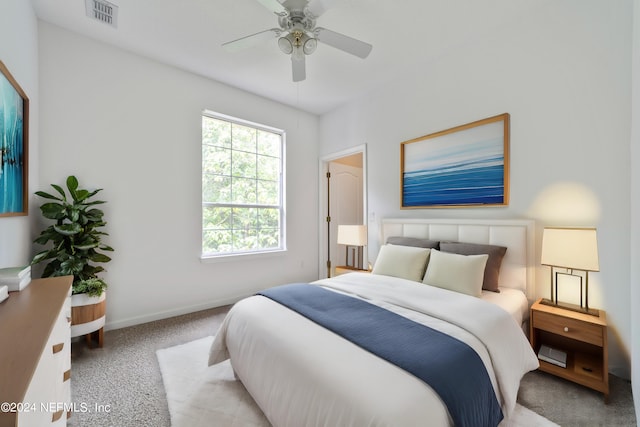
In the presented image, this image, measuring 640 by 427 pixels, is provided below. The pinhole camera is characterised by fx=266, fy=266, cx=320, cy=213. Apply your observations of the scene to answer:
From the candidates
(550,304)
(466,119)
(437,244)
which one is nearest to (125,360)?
(437,244)

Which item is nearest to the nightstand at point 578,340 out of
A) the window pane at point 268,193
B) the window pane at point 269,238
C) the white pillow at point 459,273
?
the white pillow at point 459,273

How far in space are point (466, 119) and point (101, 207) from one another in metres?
3.78

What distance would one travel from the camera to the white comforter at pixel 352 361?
1.00 metres

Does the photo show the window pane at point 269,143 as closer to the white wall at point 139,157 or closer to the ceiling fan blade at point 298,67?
the white wall at point 139,157

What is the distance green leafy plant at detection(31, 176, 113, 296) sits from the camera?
2.17m

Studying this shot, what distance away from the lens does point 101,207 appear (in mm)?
2656

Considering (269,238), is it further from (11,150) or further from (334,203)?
(11,150)

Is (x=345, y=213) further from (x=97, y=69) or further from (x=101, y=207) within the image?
(x=97, y=69)

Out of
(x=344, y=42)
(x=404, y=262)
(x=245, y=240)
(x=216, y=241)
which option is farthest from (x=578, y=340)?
(x=216, y=241)

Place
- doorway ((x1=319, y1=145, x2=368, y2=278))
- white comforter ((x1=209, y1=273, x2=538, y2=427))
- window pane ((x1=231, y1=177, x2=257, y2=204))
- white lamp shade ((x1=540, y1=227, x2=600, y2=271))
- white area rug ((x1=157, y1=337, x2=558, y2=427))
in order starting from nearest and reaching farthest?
white comforter ((x1=209, y1=273, x2=538, y2=427)) < white area rug ((x1=157, y1=337, x2=558, y2=427)) < white lamp shade ((x1=540, y1=227, x2=600, y2=271)) < window pane ((x1=231, y1=177, x2=257, y2=204)) < doorway ((x1=319, y1=145, x2=368, y2=278))

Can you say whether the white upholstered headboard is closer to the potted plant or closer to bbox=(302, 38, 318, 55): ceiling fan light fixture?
bbox=(302, 38, 318, 55): ceiling fan light fixture

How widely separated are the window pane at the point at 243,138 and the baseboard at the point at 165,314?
2061 mm

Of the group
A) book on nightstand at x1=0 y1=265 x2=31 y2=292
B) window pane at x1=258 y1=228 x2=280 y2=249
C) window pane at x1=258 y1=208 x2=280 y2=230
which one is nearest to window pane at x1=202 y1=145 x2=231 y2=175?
window pane at x1=258 y1=208 x2=280 y2=230

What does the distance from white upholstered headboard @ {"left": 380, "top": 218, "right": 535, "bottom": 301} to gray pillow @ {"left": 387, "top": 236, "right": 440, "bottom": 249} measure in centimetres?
17
